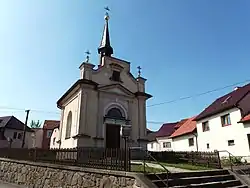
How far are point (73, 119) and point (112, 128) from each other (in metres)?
3.45

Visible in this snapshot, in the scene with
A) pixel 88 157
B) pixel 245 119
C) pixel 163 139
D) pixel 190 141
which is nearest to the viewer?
pixel 88 157

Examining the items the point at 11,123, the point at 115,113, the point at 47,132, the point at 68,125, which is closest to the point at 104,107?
the point at 115,113

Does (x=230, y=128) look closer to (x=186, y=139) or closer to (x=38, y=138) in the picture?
(x=186, y=139)

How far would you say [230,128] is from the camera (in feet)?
73.6

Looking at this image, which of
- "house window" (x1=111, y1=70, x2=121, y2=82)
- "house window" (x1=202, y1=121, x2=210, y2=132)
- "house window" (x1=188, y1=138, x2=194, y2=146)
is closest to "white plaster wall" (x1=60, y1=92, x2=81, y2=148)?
"house window" (x1=111, y1=70, x2=121, y2=82)

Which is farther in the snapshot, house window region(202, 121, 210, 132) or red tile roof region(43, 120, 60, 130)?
red tile roof region(43, 120, 60, 130)

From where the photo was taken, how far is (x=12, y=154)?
53.9 ft

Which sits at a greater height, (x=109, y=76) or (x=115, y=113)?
(x=109, y=76)

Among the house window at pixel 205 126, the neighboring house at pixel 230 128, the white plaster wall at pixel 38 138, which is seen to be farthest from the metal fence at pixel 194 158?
the white plaster wall at pixel 38 138

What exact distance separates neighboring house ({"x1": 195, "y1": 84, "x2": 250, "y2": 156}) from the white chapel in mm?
9290

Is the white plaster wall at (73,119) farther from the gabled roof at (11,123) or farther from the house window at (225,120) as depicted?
the gabled roof at (11,123)

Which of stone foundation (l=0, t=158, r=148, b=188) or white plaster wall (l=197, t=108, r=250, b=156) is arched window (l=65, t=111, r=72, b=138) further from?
white plaster wall (l=197, t=108, r=250, b=156)

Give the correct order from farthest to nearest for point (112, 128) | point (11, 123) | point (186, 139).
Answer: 1. point (11, 123)
2. point (186, 139)
3. point (112, 128)

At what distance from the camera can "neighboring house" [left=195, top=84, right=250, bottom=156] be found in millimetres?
20562
